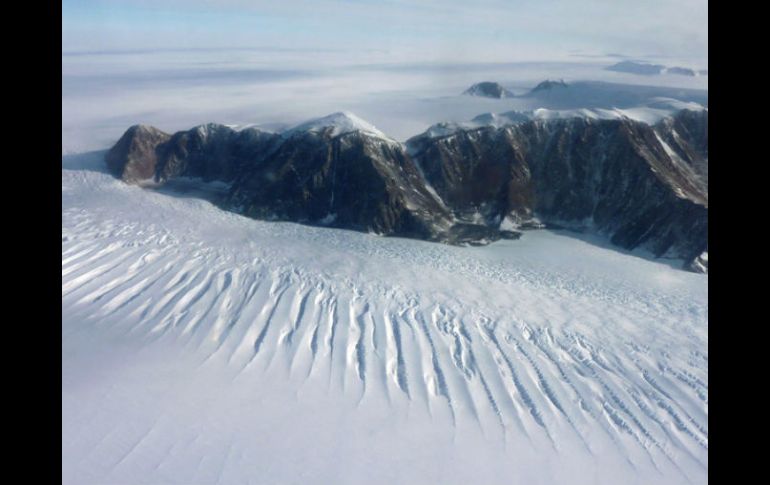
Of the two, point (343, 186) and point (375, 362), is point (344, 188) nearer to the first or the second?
point (343, 186)

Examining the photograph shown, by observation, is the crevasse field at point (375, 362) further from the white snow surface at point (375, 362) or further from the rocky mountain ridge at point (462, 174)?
the rocky mountain ridge at point (462, 174)

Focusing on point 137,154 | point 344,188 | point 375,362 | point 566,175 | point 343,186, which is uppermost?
point 137,154

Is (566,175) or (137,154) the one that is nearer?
(566,175)

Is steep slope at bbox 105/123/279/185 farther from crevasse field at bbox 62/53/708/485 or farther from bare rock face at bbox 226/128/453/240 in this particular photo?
crevasse field at bbox 62/53/708/485

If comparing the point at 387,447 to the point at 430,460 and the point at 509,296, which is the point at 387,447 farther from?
the point at 509,296

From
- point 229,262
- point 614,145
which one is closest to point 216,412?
point 229,262

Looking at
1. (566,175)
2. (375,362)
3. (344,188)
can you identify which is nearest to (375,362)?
(375,362)

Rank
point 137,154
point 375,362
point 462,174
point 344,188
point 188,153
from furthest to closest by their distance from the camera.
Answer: point 188,153 < point 137,154 < point 462,174 < point 344,188 < point 375,362
